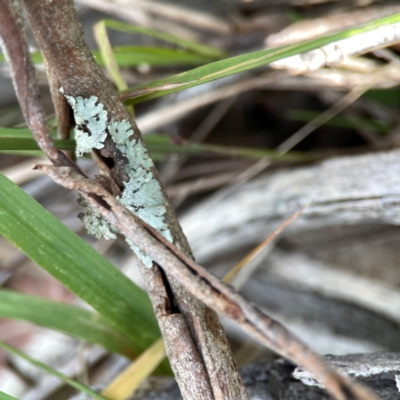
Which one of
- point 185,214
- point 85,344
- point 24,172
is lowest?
point 85,344

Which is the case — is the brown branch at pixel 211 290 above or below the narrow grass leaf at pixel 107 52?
below

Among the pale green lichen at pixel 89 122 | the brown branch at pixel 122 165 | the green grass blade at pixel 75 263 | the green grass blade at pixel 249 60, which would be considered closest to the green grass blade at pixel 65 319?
the green grass blade at pixel 75 263

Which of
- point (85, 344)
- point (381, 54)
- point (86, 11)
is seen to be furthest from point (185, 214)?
point (86, 11)

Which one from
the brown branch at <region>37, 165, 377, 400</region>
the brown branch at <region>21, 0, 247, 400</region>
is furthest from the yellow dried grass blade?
the brown branch at <region>37, 165, 377, 400</region>

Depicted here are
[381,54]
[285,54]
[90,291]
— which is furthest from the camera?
[381,54]

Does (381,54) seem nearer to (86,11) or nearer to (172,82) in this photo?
(172,82)

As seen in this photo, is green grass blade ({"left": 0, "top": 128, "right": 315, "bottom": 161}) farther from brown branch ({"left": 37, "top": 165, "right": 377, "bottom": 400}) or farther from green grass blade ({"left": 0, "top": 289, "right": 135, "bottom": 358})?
green grass blade ({"left": 0, "top": 289, "right": 135, "bottom": 358})

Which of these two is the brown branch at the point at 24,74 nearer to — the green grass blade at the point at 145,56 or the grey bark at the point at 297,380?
the green grass blade at the point at 145,56
